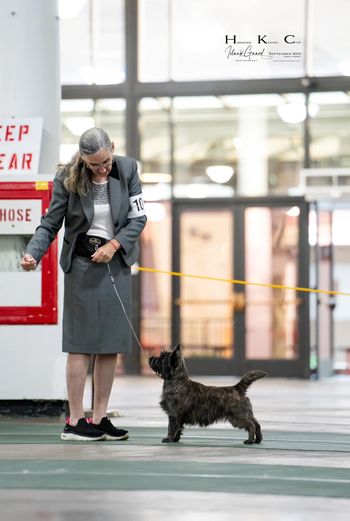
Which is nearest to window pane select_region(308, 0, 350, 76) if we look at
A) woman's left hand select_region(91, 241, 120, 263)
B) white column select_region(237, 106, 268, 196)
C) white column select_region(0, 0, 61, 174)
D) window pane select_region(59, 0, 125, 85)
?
white column select_region(237, 106, 268, 196)

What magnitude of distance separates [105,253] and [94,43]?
1014 cm

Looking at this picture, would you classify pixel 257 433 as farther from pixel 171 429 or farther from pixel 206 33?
pixel 206 33

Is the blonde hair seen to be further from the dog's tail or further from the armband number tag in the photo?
the dog's tail

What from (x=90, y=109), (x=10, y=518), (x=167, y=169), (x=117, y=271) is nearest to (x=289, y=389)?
(x=167, y=169)

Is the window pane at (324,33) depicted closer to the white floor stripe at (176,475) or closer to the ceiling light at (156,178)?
the ceiling light at (156,178)

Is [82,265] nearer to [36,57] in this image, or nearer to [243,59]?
[36,57]

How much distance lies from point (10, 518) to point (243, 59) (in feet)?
36.3

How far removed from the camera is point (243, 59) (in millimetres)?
13992

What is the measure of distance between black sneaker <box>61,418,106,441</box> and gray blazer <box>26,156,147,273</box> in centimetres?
72

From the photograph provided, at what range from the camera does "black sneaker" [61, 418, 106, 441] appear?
5566mm

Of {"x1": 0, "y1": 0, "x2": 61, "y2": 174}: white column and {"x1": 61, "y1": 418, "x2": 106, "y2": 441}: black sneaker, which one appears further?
{"x1": 0, "y1": 0, "x2": 61, "y2": 174}: white column

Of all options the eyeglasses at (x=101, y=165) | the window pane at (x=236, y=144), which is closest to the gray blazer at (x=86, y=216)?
the eyeglasses at (x=101, y=165)

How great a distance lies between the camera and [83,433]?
5.57 m

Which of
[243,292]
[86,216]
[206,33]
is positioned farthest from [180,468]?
[206,33]
